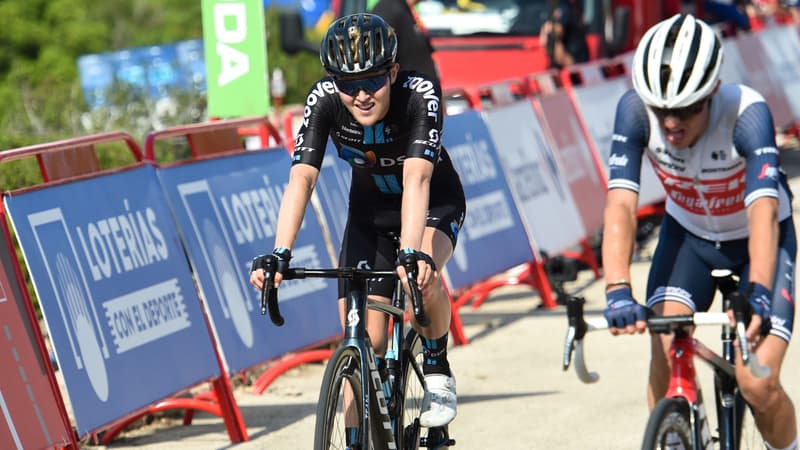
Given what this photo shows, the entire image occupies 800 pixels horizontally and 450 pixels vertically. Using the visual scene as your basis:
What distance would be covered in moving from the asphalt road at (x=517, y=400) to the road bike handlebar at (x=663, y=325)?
2.55 m

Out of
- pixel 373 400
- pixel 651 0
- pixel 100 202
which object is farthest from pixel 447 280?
pixel 651 0

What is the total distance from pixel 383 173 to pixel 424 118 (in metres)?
0.34

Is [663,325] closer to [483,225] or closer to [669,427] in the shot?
[669,427]

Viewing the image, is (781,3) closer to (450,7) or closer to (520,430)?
(450,7)

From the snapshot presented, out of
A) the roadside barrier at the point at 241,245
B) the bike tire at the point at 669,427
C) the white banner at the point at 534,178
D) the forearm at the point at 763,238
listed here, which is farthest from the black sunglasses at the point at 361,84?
the white banner at the point at 534,178

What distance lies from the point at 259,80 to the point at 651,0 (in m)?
9.06

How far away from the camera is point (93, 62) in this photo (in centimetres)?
2625

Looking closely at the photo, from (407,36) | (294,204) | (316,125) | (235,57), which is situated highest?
(235,57)

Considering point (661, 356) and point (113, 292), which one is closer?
point (661, 356)

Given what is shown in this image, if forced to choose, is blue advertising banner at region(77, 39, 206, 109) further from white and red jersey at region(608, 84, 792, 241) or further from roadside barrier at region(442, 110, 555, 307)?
white and red jersey at region(608, 84, 792, 241)

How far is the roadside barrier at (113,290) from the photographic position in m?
6.43

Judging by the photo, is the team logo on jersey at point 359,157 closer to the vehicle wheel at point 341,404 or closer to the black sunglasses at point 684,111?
the vehicle wheel at point 341,404

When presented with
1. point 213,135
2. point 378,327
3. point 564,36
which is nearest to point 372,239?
point 378,327

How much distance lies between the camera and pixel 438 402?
5.80 m
